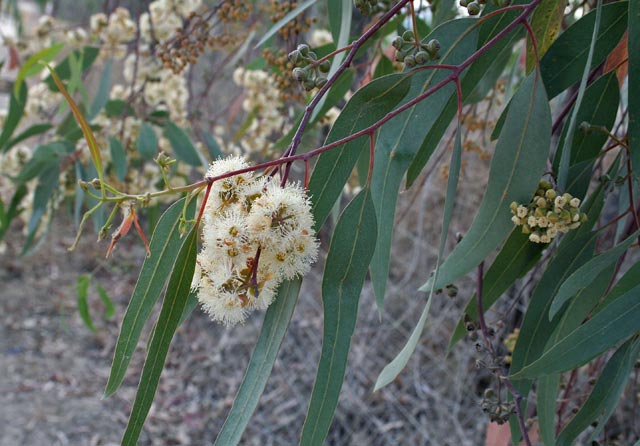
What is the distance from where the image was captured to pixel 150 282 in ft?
3.13

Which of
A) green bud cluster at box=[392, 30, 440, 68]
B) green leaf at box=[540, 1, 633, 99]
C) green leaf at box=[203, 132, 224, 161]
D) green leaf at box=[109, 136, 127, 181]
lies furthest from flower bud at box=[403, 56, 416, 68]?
green leaf at box=[203, 132, 224, 161]

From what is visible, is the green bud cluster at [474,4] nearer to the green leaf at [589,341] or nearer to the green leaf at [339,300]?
the green leaf at [339,300]

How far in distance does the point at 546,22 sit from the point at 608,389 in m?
0.61

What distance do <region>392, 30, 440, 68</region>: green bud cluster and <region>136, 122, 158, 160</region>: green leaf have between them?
1523mm

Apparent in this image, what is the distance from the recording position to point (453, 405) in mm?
2855

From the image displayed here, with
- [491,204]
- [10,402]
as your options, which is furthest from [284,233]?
[10,402]

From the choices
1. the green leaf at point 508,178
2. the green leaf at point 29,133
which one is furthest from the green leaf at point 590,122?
the green leaf at point 29,133

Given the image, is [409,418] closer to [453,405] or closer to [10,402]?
[453,405]

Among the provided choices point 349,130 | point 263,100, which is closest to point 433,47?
point 349,130

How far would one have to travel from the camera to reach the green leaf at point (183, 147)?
90.9 inches

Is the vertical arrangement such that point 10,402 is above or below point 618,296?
above

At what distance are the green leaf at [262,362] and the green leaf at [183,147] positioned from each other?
150 centimetres

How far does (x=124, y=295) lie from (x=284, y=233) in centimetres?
Result: 415

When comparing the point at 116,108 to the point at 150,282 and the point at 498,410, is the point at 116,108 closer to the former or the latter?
the point at 150,282
